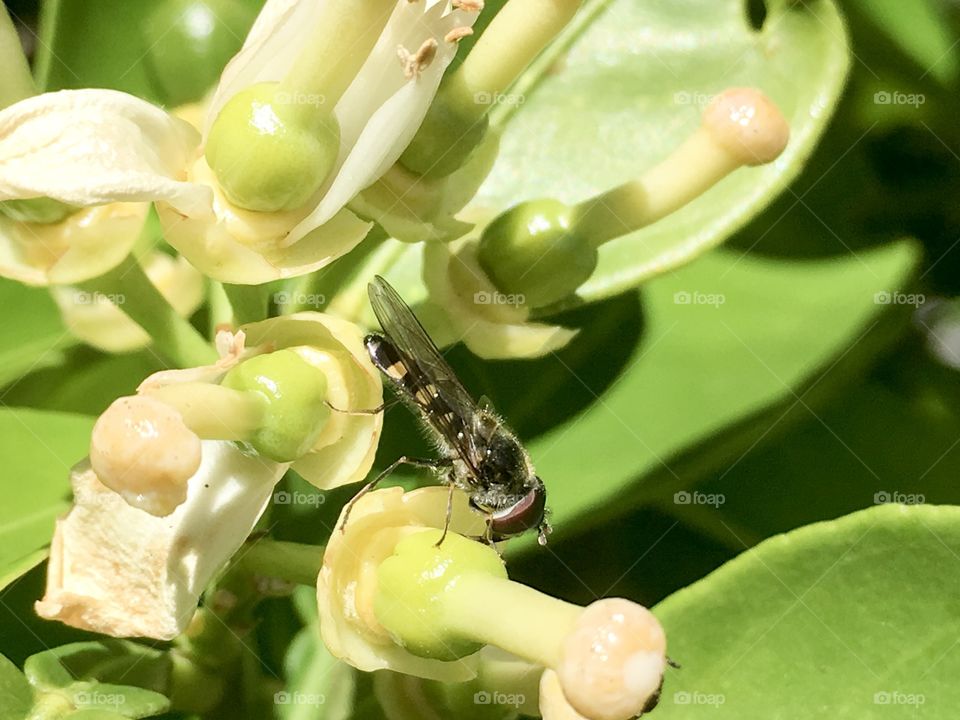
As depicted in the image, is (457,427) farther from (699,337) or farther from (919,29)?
(919,29)

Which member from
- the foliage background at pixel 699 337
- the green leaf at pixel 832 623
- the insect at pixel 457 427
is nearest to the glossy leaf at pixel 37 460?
the foliage background at pixel 699 337

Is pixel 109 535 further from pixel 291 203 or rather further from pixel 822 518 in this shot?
pixel 822 518

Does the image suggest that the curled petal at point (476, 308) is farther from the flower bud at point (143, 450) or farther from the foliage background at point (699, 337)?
the flower bud at point (143, 450)

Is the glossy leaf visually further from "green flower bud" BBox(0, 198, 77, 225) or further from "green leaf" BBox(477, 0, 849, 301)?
"green leaf" BBox(477, 0, 849, 301)

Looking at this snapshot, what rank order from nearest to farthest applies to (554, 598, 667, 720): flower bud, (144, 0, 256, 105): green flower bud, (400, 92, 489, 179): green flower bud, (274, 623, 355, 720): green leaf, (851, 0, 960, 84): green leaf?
(554, 598, 667, 720): flower bud, (400, 92, 489, 179): green flower bud, (274, 623, 355, 720): green leaf, (144, 0, 256, 105): green flower bud, (851, 0, 960, 84): green leaf

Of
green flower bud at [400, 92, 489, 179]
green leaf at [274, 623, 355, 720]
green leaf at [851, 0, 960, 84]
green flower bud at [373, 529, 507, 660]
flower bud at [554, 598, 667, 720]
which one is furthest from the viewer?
green leaf at [851, 0, 960, 84]

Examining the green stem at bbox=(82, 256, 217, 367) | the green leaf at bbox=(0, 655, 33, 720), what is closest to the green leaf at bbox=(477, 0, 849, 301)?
the green stem at bbox=(82, 256, 217, 367)
